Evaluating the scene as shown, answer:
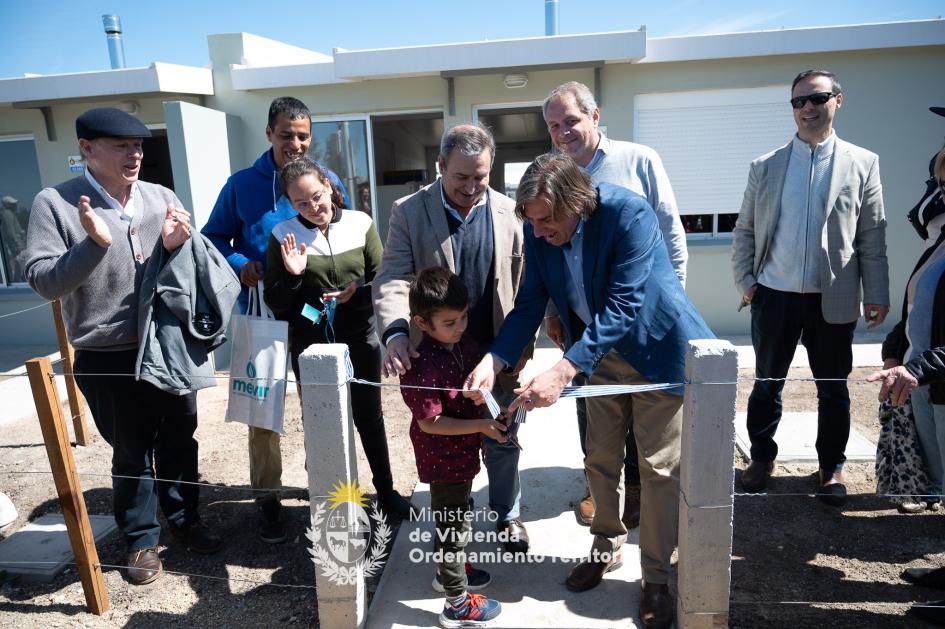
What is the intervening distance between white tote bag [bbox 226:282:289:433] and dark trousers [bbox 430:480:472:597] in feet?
3.16

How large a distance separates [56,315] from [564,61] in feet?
16.9

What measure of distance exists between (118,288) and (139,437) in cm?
72

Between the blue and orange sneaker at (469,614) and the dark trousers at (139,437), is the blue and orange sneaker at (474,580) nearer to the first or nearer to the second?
the blue and orange sneaker at (469,614)

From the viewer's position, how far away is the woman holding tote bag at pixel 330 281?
2.78 metres

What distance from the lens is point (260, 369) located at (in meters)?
2.87

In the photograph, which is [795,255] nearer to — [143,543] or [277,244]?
[277,244]

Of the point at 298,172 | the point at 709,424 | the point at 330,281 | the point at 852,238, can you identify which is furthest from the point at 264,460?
the point at 852,238

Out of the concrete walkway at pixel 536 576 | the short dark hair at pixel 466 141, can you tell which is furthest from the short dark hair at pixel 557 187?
the concrete walkway at pixel 536 576

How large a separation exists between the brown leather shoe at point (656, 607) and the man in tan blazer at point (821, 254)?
4.91ft

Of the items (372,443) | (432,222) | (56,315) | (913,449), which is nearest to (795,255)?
(913,449)

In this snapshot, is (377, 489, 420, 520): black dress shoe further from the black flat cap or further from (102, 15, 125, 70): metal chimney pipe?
(102, 15, 125, 70): metal chimney pipe

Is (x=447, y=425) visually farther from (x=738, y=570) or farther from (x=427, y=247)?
(x=738, y=570)

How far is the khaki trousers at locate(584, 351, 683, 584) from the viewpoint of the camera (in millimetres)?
2332

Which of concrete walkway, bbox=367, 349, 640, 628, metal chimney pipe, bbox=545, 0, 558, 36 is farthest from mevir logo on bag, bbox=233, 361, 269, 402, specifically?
metal chimney pipe, bbox=545, 0, 558, 36
